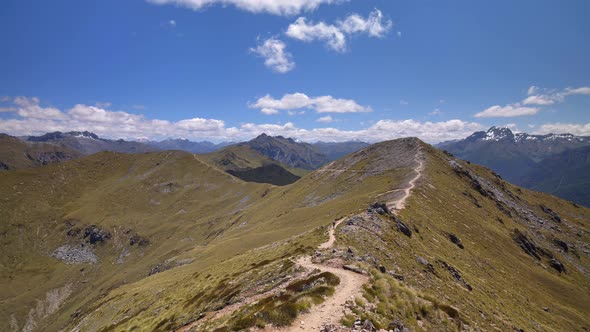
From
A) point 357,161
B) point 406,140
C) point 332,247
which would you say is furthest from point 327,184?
point 332,247

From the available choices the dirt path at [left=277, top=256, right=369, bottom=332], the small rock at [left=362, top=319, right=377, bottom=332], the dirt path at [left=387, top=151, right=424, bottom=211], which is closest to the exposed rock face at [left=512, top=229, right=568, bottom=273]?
the dirt path at [left=387, top=151, right=424, bottom=211]

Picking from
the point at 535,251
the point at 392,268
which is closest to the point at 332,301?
the point at 392,268

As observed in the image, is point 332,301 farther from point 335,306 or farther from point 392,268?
point 392,268

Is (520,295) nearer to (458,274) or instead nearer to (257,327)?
(458,274)

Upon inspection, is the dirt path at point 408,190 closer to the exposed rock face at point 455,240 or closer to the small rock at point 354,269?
A: the exposed rock face at point 455,240

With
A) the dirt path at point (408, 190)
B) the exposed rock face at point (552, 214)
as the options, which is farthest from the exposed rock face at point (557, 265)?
the exposed rock face at point (552, 214)

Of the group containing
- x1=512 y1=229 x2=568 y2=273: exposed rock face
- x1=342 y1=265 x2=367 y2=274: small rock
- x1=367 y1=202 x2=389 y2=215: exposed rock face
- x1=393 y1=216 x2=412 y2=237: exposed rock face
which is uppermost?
x1=367 y1=202 x2=389 y2=215: exposed rock face

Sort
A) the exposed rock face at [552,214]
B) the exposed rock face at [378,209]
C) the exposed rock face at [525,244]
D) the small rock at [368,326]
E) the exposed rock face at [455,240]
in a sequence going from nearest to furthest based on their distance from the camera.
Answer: the small rock at [368,326] → the exposed rock face at [378,209] → the exposed rock face at [455,240] → the exposed rock face at [525,244] → the exposed rock face at [552,214]

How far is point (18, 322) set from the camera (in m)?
Answer: 185

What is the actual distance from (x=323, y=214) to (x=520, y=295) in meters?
49.3

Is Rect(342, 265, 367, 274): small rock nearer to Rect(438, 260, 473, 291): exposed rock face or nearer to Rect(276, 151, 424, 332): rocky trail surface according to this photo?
Rect(276, 151, 424, 332): rocky trail surface

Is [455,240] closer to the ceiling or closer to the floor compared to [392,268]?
closer to the floor

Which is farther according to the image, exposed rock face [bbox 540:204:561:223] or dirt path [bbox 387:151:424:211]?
exposed rock face [bbox 540:204:561:223]

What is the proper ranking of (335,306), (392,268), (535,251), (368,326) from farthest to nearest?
(535,251) → (392,268) → (335,306) → (368,326)
